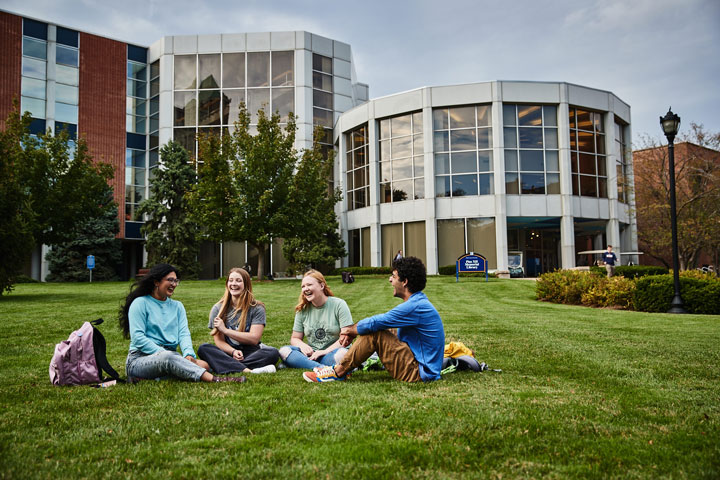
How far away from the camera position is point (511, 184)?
101 feet

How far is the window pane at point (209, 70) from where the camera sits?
37.4m

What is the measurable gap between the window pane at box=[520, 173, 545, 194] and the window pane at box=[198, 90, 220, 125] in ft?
71.8

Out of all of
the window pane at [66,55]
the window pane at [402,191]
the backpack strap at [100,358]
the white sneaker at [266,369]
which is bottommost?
the white sneaker at [266,369]

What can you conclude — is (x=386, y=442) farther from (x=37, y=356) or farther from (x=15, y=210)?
(x=15, y=210)

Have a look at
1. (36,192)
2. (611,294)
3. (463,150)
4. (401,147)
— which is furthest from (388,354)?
(401,147)

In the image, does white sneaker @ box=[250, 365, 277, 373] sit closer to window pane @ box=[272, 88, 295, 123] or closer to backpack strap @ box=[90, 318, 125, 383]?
backpack strap @ box=[90, 318, 125, 383]

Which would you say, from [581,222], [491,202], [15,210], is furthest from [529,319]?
[581,222]

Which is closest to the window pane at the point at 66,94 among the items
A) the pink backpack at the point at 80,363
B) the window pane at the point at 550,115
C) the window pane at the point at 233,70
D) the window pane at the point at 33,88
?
the window pane at the point at 33,88

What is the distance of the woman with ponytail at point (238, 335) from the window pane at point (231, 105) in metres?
32.8

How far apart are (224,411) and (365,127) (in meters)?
32.1

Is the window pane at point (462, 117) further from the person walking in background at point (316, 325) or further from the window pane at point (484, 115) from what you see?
the person walking in background at point (316, 325)

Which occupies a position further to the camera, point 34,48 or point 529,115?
point 34,48

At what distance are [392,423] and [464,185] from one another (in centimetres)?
2855

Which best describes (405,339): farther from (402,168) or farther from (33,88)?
(33,88)
